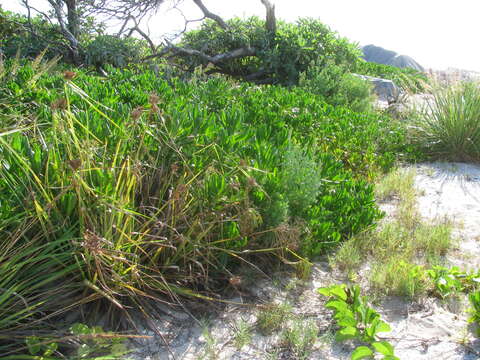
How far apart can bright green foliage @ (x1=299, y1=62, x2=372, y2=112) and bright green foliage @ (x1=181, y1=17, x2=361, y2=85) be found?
4.62ft

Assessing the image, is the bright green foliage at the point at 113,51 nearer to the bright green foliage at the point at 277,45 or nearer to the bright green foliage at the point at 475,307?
the bright green foliage at the point at 277,45

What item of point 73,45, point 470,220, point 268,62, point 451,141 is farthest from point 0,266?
point 268,62

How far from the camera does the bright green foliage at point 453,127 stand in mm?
6691

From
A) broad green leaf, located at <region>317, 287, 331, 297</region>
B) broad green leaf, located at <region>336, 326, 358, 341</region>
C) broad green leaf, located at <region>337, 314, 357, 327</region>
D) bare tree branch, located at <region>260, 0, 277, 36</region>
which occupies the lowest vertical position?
broad green leaf, located at <region>336, 326, 358, 341</region>

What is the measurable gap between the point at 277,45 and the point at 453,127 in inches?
223

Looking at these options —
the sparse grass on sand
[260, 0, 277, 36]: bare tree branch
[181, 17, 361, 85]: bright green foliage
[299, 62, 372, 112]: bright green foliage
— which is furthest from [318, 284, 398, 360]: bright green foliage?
[260, 0, 277, 36]: bare tree branch

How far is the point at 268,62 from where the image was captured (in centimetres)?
1136

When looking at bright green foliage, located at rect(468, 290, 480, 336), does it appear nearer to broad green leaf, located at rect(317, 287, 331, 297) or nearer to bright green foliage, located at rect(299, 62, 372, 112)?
broad green leaf, located at rect(317, 287, 331, 297)

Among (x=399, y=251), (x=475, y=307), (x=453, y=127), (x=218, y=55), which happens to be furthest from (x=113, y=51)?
(x=475, y=307)

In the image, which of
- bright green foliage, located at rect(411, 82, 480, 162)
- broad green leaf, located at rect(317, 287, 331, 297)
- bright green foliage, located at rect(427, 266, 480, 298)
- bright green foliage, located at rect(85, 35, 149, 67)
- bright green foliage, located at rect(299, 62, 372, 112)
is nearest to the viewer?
broad green leaf, located at rect(317, 287, 331, 297)

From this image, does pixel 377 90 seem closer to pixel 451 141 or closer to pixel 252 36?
pixel 252 36

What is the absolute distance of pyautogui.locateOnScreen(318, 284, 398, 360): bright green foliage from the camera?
2.37 metres

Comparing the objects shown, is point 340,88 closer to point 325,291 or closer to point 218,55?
point 218,55

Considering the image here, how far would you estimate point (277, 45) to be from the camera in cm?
1126
